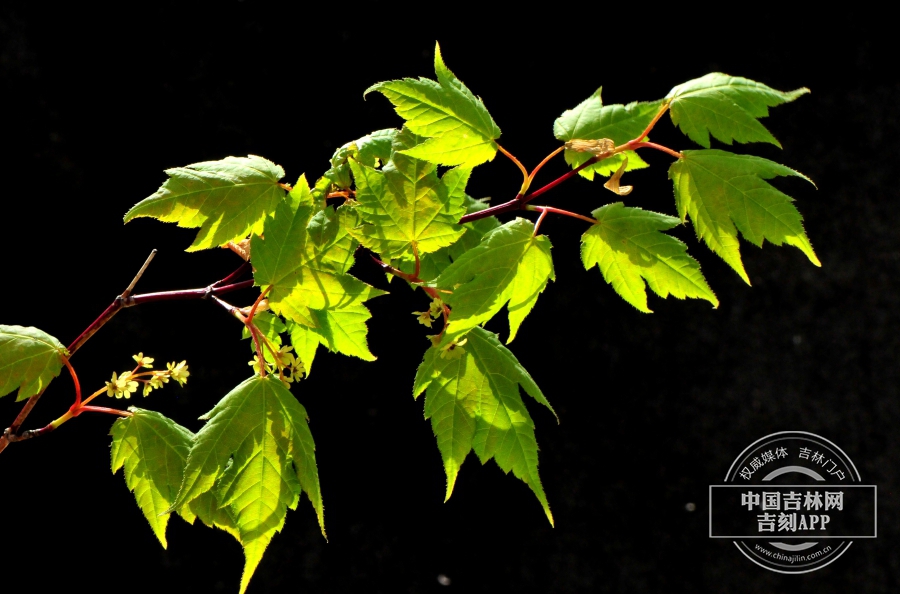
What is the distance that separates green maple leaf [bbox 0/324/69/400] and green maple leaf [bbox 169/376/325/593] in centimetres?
9

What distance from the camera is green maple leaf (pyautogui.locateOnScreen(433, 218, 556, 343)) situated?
0.37m

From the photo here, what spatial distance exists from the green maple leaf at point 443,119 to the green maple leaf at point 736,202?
0.30ft

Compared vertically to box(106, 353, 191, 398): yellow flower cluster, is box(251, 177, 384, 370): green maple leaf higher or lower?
higher

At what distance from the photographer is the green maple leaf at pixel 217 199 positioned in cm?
40

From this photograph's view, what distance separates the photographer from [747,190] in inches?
15.2

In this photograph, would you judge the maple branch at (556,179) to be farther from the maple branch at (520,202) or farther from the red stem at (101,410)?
the red stem at (101,410)

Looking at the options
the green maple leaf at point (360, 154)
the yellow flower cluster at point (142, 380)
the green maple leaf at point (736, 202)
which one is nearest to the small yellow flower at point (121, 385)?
the yellow flower cluster at point (142, 380)

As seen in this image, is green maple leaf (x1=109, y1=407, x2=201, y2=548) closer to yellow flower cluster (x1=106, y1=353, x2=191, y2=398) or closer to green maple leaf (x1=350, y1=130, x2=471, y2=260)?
yellow flower cluster (x1=106, y1=353, x2=191, y2=398)

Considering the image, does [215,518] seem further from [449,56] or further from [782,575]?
[782,575]

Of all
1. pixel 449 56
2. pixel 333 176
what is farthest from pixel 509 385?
pixel 449 56

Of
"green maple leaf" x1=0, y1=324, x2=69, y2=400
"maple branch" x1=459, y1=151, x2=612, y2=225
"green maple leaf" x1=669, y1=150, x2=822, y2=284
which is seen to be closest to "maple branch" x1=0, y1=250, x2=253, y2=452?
"green maple leaf" x1=0, y1=324, x2=69, y2=400

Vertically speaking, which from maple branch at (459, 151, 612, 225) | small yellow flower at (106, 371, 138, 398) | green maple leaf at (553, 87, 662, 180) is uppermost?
green maple leaf at (553, 87, 662, 180)

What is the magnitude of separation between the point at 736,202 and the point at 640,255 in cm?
5

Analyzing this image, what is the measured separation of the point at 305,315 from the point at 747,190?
205mm
